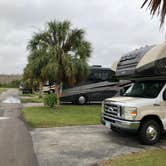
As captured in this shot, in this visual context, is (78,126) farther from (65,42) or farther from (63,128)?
(65,42)

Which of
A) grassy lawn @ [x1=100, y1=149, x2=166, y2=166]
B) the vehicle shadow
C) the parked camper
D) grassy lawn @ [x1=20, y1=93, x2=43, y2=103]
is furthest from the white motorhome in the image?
grassy lawn @ [x1=20, y1=93, x2=43, y2=103]

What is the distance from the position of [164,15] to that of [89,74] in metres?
16.8

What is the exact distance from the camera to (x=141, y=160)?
270 inches

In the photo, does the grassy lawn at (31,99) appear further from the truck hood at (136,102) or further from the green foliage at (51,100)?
the truck hood at (136,102)

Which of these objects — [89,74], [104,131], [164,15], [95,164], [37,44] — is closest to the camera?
[164,15]

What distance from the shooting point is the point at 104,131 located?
1123 centimetres

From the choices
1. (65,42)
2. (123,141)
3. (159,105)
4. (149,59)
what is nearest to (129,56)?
(149,59)

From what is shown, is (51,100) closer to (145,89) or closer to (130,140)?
(145,89)

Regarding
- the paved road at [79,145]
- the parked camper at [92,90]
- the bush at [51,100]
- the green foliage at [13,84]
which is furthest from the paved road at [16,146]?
the green foliage at [13,84]

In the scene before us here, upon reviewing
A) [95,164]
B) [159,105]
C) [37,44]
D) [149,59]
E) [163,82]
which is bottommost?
[95,164]

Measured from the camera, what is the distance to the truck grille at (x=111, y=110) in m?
9.30

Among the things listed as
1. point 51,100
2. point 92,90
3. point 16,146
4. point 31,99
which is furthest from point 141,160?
point 31,99

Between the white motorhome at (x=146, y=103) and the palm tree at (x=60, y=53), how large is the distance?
412 inches

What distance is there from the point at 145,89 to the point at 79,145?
289 cm
